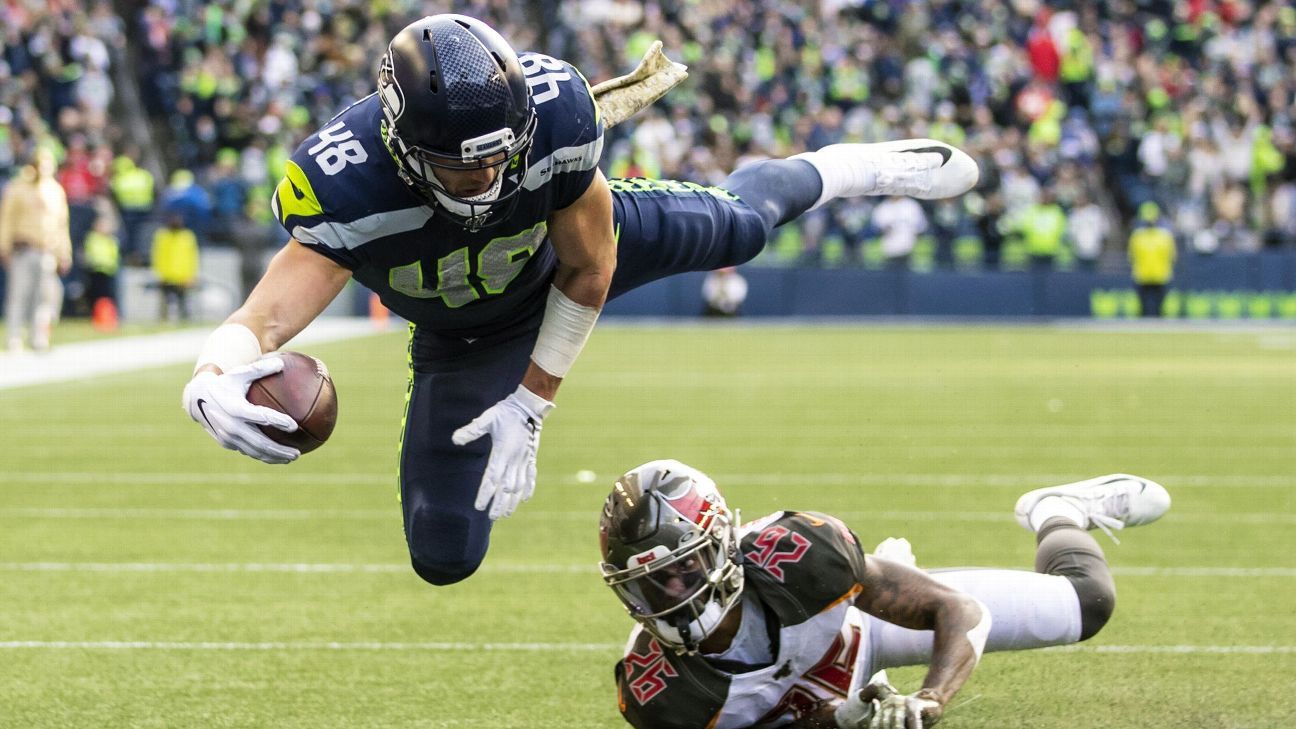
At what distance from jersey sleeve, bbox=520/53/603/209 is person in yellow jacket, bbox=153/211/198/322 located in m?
15.8

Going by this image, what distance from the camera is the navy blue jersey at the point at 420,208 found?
4.07 m

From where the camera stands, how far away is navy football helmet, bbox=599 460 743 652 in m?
3.59

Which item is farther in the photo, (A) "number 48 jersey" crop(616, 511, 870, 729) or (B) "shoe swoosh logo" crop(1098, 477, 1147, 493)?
(B) "shoe swoosh logo" crop(1098, 477, 1147, 493)

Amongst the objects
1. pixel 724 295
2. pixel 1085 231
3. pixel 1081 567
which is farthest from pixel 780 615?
pixel 1085 231

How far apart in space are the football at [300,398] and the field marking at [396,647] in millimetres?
1272

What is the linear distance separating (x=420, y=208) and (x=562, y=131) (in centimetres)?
39

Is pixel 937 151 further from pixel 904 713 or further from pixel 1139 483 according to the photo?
pixel 904 713

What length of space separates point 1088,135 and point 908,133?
2386 millimetres

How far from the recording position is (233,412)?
3617 mm

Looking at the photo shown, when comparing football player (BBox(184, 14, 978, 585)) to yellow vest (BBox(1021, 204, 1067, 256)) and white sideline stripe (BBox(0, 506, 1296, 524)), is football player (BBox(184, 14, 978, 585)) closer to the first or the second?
white sideline stripe (BBox(0, 506, 1296, 524))

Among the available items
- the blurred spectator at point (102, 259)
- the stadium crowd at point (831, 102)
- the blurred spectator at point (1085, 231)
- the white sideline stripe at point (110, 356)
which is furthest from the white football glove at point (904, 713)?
the blurred spectator at point (1085, 231)

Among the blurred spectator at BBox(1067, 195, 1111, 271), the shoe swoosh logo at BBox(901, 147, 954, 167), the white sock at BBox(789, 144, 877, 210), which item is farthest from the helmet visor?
the blurred spectator at BBox(1067, 195, 1111, 271)

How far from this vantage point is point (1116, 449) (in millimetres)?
9141

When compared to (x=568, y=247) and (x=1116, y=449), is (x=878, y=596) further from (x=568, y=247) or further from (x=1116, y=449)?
(x=1116, y=449)
